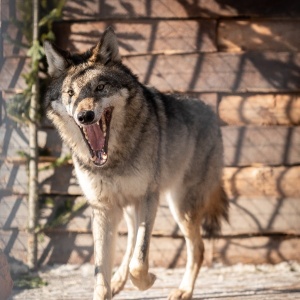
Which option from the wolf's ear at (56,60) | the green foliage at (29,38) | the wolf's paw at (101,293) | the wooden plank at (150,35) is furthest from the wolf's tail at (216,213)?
the green foliage at (29,38)

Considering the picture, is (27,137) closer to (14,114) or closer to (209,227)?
(14,114)

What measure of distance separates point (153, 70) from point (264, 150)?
3.88 feet

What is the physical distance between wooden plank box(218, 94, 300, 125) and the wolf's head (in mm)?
1782

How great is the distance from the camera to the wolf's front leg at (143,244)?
4.19m

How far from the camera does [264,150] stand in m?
5.84

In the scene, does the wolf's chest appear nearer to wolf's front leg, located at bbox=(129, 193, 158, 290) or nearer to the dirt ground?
wolf's front leg, located at bbox=(129, 193, 158, 290)

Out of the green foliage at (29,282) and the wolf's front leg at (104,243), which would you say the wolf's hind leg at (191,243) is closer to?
the wolf's front leg at (104,243)

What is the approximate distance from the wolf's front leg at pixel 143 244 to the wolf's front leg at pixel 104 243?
0.59ft

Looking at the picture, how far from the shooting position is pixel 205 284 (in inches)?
215

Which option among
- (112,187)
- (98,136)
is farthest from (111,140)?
(112,187)

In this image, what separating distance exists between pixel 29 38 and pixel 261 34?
2010mm

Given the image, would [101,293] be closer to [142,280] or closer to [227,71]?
[142,280]

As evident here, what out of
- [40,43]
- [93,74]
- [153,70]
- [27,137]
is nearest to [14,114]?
[27,137]

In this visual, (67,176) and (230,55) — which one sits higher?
(230,55)
